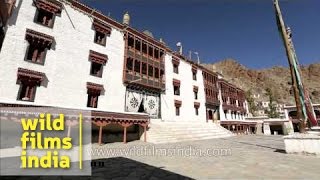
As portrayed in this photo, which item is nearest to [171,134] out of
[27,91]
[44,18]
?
[27,91]

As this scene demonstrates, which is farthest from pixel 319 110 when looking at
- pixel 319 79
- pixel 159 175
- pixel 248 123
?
pixel 319 79

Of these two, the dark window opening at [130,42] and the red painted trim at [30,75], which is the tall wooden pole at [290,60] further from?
the red painted trim at [30,75]

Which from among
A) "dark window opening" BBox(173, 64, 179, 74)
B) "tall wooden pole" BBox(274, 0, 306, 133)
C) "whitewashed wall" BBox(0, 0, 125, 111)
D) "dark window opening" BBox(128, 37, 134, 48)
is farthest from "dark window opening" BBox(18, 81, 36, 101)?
"dark window opening" BBox(173, 64, 179, 74)

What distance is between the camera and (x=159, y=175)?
662 centimetres

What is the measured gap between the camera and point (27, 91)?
1491 centimetres

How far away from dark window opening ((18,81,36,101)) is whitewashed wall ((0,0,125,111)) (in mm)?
278

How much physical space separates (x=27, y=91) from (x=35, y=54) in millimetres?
2874

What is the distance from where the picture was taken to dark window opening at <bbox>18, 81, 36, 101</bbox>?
48.0 ft

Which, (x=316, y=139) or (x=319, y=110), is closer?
(x=316, y=139)

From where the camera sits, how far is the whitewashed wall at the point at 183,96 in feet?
85.1

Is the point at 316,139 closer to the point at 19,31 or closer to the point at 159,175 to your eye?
the point at 159,175

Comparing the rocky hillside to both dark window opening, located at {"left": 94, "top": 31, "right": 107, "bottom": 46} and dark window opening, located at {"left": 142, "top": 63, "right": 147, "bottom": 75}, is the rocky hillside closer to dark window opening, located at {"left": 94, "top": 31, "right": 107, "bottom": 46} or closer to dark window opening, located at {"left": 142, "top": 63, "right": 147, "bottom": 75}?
dark window opening, located at {"left": 142, "top": 63, "right": 147, "bottom": 75}

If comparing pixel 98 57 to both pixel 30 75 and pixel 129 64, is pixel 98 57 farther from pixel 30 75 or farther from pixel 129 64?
pixel 30 75

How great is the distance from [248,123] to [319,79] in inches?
4867
